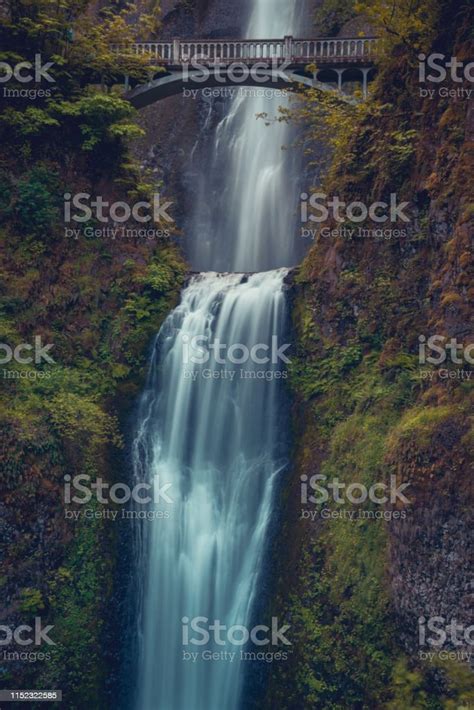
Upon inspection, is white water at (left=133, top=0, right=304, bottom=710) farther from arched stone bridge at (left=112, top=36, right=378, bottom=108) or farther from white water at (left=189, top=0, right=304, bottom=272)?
white water at (left=189, top=0, right=304, bottom=272)

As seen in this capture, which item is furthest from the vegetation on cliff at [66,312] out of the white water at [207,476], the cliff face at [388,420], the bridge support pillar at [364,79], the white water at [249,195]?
the white water at [249,195]

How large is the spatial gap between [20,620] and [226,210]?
16035 mm

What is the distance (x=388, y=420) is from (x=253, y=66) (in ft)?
36.4

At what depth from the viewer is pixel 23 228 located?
17906mm

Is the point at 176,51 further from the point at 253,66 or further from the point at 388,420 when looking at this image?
the point at 388,420

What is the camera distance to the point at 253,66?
2020 cm

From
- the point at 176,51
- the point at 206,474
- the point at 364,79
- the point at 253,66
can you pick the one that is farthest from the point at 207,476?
the point at 176,51

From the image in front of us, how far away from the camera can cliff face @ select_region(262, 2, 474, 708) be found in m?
11.6

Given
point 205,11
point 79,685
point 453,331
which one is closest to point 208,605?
point 79,685

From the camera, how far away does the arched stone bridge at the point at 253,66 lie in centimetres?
1986

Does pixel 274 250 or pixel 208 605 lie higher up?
pixel 274 250

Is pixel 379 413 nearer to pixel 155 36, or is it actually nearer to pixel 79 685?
pixel 79 685

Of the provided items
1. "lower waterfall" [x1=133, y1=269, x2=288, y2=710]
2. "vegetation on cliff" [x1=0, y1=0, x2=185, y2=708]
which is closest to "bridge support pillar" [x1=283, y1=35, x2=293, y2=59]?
"vegetation on cliff" [x1=0, y1=0, x2=185, y2=708]

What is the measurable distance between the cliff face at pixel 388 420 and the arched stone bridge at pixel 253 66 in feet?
11.9
